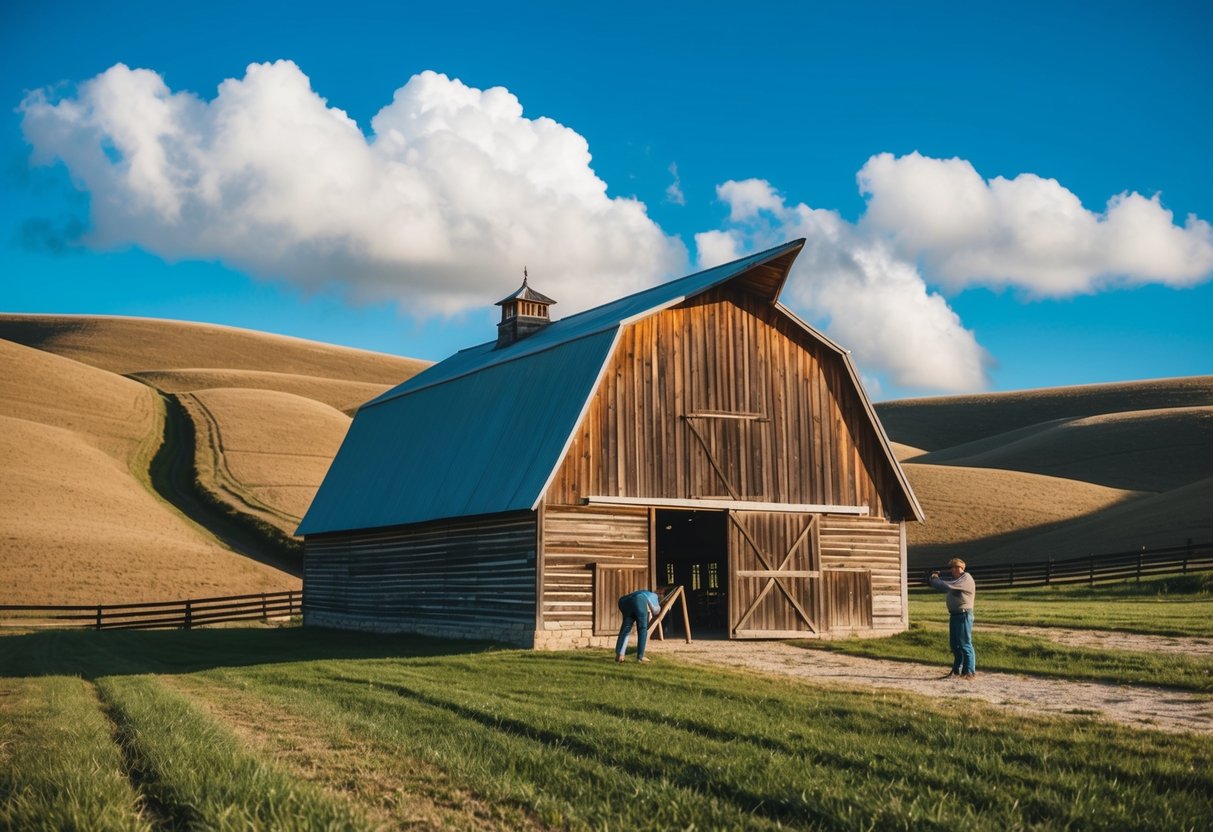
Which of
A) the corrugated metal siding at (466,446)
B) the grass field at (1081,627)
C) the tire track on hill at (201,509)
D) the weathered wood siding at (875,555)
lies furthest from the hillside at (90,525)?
the weathered wood siding at (875,555)

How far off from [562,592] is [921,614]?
13493 millimetres

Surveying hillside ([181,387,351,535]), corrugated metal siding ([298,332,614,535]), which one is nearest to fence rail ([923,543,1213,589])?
corrugated metal siding ([298,332,614,535])

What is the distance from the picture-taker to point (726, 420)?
23.5 m

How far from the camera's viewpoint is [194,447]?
75.1m

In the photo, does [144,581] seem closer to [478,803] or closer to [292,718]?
[292,718]

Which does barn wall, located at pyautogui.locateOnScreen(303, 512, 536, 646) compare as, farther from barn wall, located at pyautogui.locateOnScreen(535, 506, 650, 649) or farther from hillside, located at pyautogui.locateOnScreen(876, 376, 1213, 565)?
hillside, located at pyautogui.locateOnScreen(876, 376, 1213, 565)

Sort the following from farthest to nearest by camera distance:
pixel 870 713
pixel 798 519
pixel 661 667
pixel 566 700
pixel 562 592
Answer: pixel 798 519, pixel 562 592, pixel 661 667, pixel 566 700, pixel 870 713

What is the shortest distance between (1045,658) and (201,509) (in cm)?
5134

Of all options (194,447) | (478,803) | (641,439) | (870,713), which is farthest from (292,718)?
(194,447)

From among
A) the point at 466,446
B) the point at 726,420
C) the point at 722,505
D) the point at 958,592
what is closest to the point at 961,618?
the point at 958,592

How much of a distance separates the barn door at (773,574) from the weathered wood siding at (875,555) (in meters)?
0.55

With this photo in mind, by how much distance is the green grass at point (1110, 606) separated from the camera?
23.2 m

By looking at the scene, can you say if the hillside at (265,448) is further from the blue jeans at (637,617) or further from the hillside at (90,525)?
the blue jeans at (637,617)

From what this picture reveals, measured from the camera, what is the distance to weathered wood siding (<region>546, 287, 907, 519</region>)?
22250 mm
